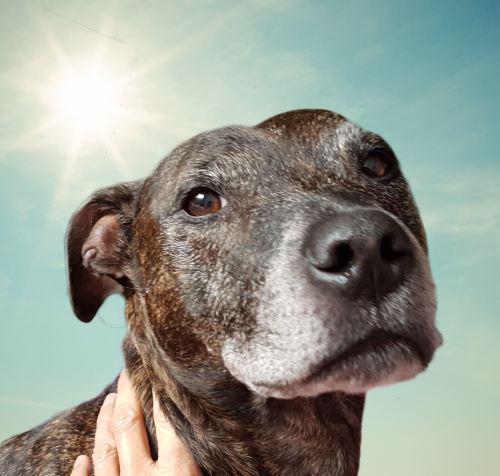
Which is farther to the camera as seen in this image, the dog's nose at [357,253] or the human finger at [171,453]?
the human finger at [171,453]

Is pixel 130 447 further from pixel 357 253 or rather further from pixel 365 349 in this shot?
pixel 357 253

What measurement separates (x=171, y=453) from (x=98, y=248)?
1241 mm

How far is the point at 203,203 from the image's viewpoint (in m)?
2.75

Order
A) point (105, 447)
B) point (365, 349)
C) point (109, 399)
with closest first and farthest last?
point (365, 349) < point (105, 447) < point (109, 399)

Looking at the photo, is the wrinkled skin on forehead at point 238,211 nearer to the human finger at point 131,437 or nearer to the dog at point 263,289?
the dog at point 263,289

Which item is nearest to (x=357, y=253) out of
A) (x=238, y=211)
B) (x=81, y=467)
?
(x=238, y=211)

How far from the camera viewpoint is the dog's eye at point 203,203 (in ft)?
A: 8.86

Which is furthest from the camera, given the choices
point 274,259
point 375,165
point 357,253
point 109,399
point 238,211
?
point 109,399

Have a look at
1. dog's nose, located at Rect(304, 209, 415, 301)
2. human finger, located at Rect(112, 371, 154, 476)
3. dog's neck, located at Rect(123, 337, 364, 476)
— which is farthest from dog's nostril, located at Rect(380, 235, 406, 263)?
human finger, located at Rect(112, 371, 154, 476)

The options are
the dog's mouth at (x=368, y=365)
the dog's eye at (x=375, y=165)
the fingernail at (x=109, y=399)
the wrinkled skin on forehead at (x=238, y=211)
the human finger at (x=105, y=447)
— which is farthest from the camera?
the fingernail at (x=109, y=399)

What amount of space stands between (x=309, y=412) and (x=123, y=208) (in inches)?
64.4

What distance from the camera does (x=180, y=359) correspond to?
2.69m

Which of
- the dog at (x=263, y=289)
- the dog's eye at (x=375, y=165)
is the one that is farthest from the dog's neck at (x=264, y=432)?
Answer: the dog's eye at (x=375, y=165)

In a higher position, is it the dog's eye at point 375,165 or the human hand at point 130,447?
the dog's eye at point 375,165
